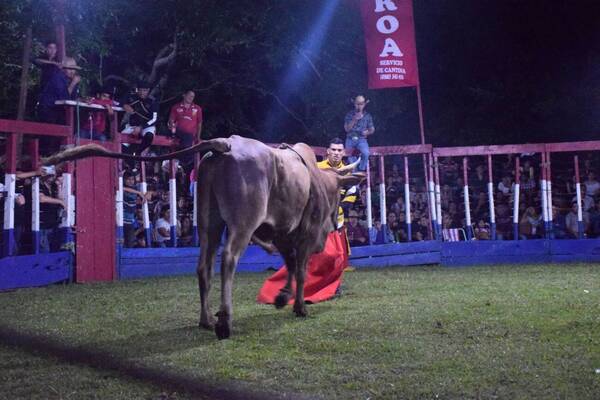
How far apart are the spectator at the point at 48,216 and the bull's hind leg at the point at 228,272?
179 inches

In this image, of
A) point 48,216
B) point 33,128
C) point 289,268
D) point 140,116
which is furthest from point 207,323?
point 140,116

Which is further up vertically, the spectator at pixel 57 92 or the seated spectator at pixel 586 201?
the spectator at pixel 57 92

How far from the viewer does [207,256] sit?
6766 mm

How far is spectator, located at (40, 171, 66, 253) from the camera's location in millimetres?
10375

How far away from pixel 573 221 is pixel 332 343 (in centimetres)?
1017

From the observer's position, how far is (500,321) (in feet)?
22.0

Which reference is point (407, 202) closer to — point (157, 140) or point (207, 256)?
point (157, 140)

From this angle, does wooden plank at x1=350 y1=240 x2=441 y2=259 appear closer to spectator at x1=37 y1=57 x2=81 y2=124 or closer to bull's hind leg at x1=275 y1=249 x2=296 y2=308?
spectator at x1=37 y1=57 x2=81 y2=124

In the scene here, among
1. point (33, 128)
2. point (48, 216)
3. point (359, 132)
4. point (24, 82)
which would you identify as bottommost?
point (48, 216)

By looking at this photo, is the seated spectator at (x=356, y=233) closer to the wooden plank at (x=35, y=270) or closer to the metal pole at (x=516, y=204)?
the metal pole at (x=516, y=204)

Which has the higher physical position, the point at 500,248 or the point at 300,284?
the point at 500,248

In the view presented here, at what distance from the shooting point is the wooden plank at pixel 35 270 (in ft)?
31.4

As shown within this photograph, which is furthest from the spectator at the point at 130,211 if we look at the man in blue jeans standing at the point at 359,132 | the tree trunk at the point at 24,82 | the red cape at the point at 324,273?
the man in blue jeans standing at the point at 359,132

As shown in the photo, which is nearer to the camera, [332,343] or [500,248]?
[332,343]
